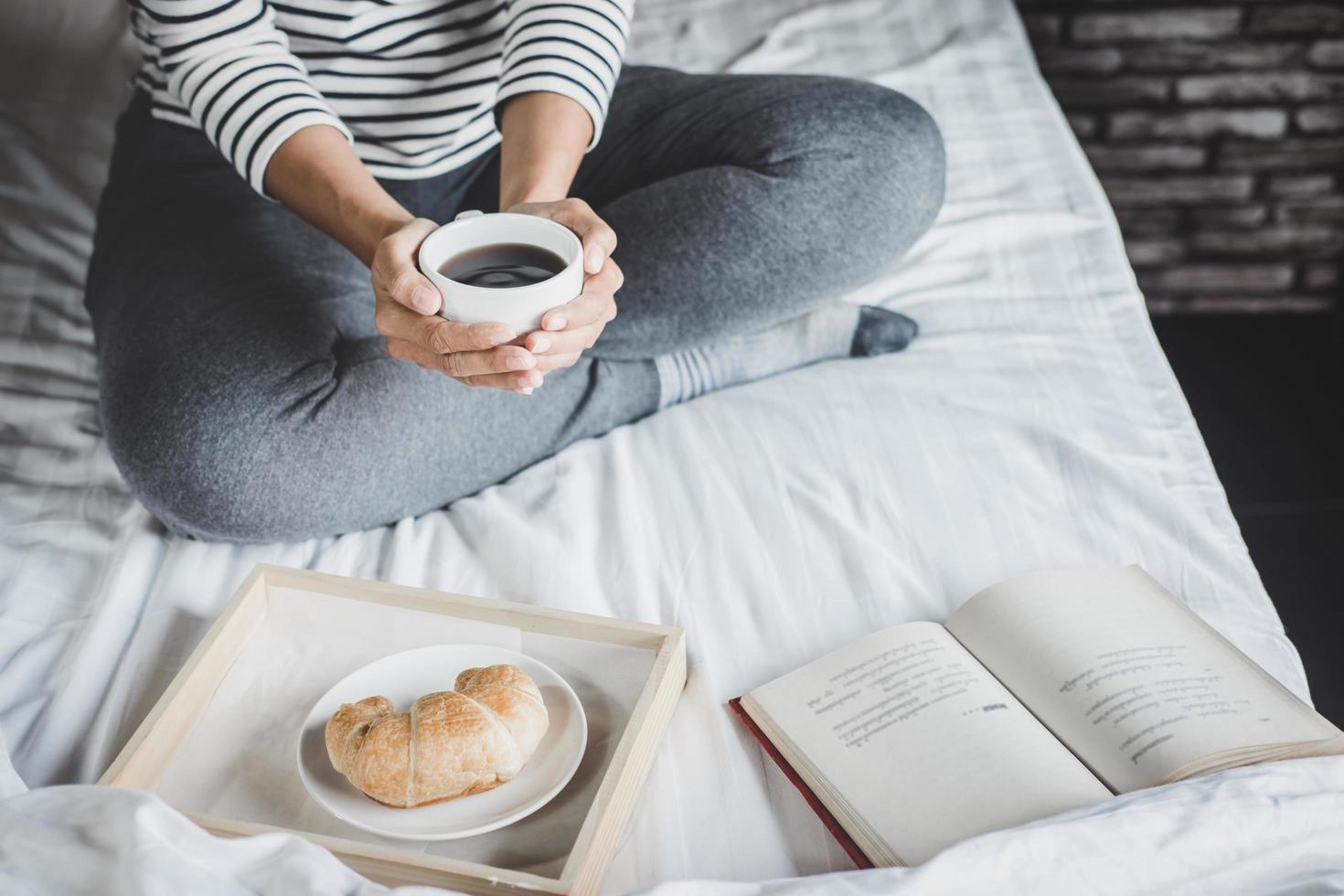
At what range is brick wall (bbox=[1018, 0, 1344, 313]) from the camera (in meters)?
1.63

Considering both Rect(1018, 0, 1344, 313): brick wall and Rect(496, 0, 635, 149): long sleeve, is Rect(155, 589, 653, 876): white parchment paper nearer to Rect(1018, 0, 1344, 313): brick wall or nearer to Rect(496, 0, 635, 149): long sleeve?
Rect(496, 0, 635, 149): long sleeve

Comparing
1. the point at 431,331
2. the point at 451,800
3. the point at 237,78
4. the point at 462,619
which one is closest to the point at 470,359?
the point at 431,331

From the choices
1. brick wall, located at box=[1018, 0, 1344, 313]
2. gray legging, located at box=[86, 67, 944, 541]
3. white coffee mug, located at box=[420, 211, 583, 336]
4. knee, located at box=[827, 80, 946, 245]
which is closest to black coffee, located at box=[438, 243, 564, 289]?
white coffee mug, located at box=[420, 211, 583, 336]

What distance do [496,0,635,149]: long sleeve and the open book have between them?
54 cm

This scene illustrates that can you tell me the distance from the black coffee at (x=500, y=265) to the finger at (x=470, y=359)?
0.04 metres

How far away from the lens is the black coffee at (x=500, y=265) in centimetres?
74

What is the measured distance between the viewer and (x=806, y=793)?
28.2 inches

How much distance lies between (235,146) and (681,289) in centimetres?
39

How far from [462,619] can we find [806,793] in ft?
0.86

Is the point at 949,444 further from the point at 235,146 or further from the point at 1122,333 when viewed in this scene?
the point at 235,146

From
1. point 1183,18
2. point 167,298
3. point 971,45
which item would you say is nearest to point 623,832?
point 167,298

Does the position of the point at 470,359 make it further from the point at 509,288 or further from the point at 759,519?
the point at 759,519

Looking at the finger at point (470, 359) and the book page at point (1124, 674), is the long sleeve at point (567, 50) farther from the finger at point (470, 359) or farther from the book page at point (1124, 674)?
the book page at point (1124, 674)

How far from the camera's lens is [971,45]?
1.50 meters
